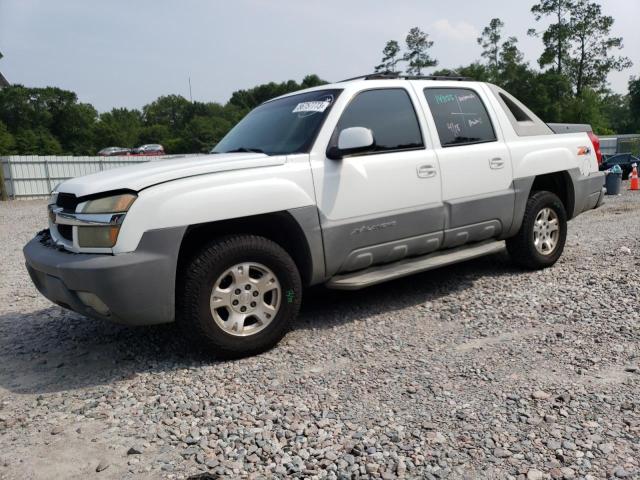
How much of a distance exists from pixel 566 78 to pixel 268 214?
44.5 metres

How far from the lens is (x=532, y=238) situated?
517 cm

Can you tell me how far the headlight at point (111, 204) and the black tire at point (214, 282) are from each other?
531 millimetres

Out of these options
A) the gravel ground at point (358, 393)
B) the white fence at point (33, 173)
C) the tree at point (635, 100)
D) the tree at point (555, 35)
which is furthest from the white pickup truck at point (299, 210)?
the tree at point (635, 100)

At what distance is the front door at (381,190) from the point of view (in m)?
3.81

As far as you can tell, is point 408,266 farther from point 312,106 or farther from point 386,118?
point 312,106

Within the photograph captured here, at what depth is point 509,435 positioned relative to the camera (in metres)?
2.46

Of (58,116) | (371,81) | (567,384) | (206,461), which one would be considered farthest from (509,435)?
(58,116)

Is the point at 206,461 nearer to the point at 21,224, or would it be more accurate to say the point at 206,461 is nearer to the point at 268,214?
the point at 268,214

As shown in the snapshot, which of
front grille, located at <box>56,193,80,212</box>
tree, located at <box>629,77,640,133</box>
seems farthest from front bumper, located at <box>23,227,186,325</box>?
tree, located at <box>629,77,640,133</box>

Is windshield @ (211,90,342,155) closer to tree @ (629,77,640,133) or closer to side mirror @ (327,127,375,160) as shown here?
side mirror @ (327,127,375,160)

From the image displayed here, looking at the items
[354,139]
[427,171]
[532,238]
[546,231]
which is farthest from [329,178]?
[546,231]

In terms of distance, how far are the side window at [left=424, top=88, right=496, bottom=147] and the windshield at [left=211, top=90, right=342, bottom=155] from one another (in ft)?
3.28

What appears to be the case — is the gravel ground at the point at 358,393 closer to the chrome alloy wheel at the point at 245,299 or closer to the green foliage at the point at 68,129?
the chrome alloy wheel at the point at 245,299

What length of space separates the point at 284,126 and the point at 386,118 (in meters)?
0.83
